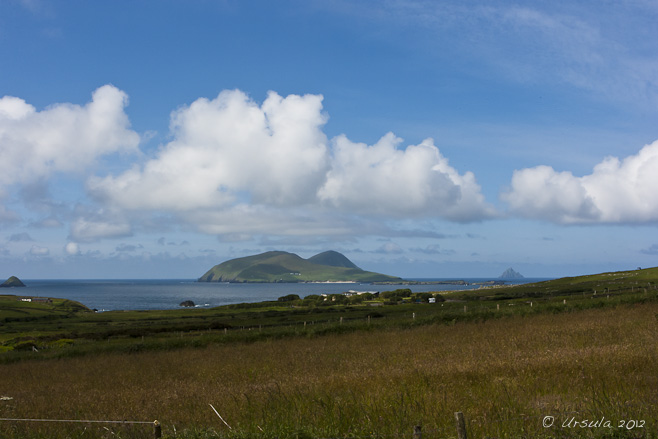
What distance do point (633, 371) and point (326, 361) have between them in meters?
11.2

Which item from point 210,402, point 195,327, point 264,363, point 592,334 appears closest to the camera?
point 210,402

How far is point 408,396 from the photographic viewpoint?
9.82 meters

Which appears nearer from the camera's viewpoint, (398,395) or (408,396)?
(408,396)

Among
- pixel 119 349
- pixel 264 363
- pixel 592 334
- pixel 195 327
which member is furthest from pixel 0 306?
pixel 592 334

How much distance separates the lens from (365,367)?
1542 centimetres

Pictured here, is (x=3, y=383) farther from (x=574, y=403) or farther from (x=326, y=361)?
(x=574, y=403)

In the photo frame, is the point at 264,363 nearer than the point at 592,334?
No

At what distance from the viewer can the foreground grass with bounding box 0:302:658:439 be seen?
8.00 meters

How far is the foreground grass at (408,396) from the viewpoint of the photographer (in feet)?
26.2

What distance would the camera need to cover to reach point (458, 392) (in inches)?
407

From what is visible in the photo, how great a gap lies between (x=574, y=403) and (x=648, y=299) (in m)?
36.9

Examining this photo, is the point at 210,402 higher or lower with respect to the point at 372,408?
lower

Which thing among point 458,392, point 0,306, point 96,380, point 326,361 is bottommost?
point 0,306

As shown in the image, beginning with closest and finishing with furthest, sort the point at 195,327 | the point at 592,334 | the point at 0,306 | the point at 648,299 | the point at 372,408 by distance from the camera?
1. the point at 372,408
2. the point at 592,334
3. the point at 648,299
4. the point at 195,327
5. the point at 0,306
